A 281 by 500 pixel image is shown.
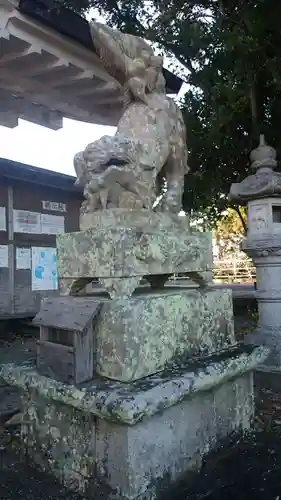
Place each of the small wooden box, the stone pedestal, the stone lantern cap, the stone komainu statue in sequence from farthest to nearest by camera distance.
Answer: the stone lantern cap
the stone komainu statue
the small wooden box
the stone pedestal

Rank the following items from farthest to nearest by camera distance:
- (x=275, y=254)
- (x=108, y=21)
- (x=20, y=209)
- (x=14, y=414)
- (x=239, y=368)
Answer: (x=108, y=21) < (x=20, y=209) < (x=275, y=254) < (x=14, y=414) < (x=239, y=368)

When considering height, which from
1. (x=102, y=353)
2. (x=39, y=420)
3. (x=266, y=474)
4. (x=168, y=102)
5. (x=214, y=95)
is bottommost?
(x=266, y=474)

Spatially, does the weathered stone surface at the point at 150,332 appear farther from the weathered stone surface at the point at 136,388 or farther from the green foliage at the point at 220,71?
the green foliage at the point at 220,71

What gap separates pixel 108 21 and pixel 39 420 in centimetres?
705

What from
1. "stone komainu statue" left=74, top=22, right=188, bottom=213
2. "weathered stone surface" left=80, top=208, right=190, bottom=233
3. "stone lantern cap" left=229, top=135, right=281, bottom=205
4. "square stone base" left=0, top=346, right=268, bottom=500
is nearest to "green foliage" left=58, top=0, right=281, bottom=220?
"stone lantern cap" left=229, top=135, right=281, bottom=205

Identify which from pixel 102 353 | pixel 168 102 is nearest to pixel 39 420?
pixel 102 353

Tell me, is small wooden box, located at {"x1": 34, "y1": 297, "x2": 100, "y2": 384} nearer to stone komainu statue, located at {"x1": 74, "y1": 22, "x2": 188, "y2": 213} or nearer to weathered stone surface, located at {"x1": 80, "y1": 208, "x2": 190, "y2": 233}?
weathered stone surface, located at {"x1": 80, "y1": 208, "x2": 190, "y2": 233}

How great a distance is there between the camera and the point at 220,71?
20.1ft

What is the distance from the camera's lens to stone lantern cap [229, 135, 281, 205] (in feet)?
15.3

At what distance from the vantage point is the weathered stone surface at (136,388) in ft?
5.38

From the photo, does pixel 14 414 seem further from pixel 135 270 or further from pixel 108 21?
pixel 108 21

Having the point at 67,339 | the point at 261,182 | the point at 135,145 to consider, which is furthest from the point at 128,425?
the point at 261,182

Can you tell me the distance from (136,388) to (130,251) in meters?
0.62

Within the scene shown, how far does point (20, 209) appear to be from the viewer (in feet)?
21.7
